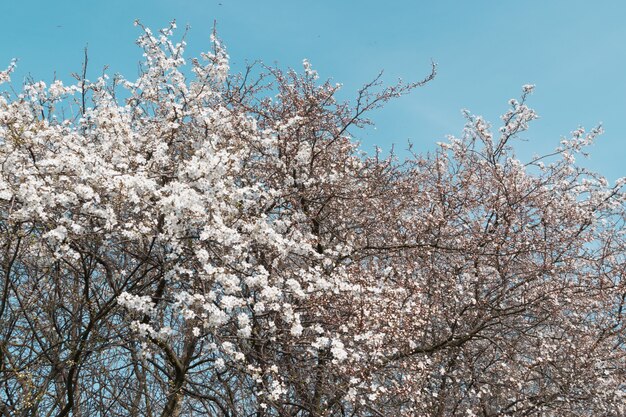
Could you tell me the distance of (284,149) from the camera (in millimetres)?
10953

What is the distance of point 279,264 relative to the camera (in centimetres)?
959

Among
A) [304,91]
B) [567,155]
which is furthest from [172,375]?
[567,155]

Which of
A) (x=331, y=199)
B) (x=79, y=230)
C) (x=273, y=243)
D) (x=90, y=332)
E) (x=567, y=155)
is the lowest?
(x=90, y=332)

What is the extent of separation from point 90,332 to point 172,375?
211 centimetres

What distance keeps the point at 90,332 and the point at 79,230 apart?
184cm

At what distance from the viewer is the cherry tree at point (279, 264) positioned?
7.75 m

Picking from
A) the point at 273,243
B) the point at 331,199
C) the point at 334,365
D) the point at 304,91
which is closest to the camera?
the point at 273,243

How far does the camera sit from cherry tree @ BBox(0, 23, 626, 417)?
7746 millimetres

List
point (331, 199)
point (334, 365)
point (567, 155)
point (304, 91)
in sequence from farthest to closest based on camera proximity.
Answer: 1. point (567, 155)
2. point (304, 91)
3. point (331, 199)
4. point (334, 365)

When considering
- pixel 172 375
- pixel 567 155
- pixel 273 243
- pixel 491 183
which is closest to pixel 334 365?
pixel 273 243

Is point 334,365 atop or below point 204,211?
below

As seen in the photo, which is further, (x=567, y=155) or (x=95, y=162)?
(x=567, y=155)

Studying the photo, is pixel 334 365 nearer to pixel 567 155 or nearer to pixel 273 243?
pixel 273 243

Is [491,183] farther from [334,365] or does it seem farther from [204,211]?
[204,211]
